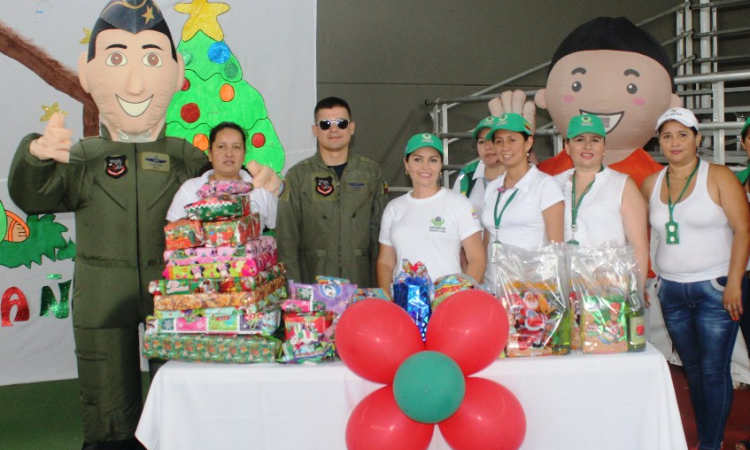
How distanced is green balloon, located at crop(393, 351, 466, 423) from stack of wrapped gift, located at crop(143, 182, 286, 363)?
0.49m

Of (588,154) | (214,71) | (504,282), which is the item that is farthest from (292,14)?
(504,282)

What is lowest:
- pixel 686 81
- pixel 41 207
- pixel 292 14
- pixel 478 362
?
pixel 478 362

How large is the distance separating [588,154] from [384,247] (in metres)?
0.87

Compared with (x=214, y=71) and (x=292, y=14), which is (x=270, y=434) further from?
(x=292, y=14)

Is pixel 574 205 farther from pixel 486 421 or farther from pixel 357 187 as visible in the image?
pixel 486 421

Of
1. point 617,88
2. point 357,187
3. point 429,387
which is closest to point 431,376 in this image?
point 429,387

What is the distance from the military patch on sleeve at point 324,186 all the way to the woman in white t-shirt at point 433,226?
52 cm

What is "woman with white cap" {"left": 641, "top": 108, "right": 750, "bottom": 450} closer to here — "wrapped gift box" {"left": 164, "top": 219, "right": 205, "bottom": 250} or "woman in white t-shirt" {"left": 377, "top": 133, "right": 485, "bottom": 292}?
"woman in white t-shirt" {"left": 377, "top": 133, "right": 485, "bottom": 292}

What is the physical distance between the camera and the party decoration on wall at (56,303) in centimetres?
411

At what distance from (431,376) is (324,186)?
149 cm

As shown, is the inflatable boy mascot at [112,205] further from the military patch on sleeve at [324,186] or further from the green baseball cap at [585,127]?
the green baseball cap at [585,127]

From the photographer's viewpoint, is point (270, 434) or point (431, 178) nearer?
point (270, 434)

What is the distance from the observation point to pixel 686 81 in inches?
164

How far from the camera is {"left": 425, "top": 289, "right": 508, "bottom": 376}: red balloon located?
1880 mm
